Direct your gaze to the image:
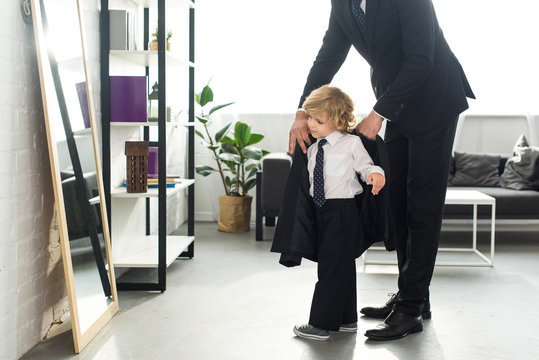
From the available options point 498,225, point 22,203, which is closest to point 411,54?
point 22,203

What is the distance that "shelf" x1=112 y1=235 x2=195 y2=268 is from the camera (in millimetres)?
3053

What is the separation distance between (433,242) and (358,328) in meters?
0.46

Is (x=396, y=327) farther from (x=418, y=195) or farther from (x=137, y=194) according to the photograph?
(x=137, y=194)

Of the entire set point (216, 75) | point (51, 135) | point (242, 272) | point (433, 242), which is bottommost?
point (242, 272)

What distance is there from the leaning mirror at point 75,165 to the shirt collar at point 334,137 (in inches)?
38.7

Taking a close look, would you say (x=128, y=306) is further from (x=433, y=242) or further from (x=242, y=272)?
(x=433, y=242)

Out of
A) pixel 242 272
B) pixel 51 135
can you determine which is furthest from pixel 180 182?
pixel 51 135

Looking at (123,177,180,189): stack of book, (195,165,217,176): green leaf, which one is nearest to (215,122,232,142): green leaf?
(195,165,217,176): green leaf

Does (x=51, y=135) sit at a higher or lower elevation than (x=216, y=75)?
lower

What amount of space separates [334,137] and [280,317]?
837mm

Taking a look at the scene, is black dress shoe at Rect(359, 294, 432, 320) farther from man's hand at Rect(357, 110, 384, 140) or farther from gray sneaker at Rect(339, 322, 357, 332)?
man's hand at Rect(357, 110, 384, 140)

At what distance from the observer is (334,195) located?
7.66ft

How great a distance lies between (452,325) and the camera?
2.56 m

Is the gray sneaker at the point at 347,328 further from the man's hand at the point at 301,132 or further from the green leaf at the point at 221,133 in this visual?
the green leaf at the point at 221,133
